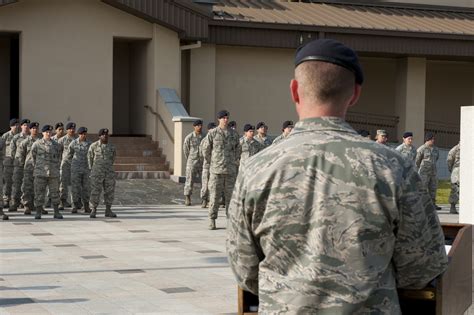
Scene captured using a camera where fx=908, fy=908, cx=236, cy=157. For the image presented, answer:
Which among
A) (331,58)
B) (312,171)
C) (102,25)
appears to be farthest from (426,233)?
(102,25)

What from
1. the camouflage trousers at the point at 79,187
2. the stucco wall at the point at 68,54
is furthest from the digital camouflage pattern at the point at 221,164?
the stucco wall at the point at 68,54

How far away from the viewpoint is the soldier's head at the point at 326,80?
119 inches

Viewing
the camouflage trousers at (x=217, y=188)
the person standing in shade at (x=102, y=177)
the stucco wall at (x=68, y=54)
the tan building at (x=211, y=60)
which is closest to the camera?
the camouflage trousers at (x=217, y=188)

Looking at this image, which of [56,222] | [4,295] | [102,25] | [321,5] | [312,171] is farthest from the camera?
[321,5]

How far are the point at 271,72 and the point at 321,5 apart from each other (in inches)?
160

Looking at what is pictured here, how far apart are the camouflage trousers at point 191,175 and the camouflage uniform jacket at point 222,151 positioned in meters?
3.67

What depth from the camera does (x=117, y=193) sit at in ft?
65.4

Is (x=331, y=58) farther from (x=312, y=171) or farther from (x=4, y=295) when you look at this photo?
(x=4, y=295)

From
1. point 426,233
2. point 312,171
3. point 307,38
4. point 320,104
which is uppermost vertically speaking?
point 307,38

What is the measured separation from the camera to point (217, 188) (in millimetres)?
14609

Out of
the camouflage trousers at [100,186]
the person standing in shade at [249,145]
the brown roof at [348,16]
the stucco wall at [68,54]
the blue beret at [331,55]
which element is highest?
the brown roof at [348,16]

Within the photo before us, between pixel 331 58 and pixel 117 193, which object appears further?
pixel 117 193

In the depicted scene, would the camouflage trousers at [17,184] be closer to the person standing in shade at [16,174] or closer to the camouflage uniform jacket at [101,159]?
the person standing in shade at [16,174]

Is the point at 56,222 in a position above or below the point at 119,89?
below
